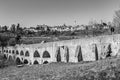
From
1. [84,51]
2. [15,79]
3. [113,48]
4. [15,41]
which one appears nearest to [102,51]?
[113,48]

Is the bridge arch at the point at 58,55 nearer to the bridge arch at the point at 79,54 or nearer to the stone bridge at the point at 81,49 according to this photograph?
the stone bridge at the point at 81,49

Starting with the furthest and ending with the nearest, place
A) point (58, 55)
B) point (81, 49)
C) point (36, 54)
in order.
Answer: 1. point (36, 54)
2. point (58, 55)
3. point (81, 49)

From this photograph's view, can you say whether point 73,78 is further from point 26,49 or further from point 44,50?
point 26,49

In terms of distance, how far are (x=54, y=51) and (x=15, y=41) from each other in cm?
5315

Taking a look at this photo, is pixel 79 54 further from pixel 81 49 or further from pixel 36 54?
pixel 36 54

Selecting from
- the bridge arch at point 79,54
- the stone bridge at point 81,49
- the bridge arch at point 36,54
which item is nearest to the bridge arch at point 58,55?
the stone bridge at point 81,49

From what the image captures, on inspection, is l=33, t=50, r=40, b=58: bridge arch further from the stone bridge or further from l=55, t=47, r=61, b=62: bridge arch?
l=55, t=47, r=61, b=62: bridge arch

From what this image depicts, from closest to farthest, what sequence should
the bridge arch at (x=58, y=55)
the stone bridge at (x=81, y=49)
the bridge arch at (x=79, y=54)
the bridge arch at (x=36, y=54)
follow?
the stone bridge at (x=81, y=49) < the bridge arch at (x=79, y=54) < the bridge arch at (x=58, y=55) < the bridge arch at (x=36, y=54)

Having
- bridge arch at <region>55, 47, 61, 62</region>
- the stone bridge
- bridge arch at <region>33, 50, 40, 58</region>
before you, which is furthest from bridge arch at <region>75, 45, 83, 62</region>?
bridge arch at <region>33, 50, 40, 58</region>

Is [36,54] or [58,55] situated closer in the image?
[58,55]

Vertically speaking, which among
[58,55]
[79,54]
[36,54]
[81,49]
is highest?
[81,49]

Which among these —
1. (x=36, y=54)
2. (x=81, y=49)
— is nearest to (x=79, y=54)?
(x=81, y=49)

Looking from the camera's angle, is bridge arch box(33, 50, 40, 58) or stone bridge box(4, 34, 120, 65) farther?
bridge arch box(33, 50, 40, 58)

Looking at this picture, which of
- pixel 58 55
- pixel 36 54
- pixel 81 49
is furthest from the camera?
pixel 36 54
